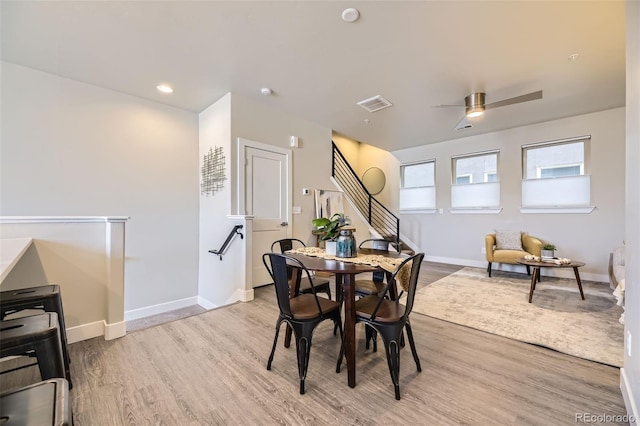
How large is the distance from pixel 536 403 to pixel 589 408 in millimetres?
281

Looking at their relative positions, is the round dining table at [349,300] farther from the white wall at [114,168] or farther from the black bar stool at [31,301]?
the white wall at [114,168]

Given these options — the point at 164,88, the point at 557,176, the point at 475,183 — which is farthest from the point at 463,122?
the point at 164,88

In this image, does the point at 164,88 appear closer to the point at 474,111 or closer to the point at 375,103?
the point at 375,103

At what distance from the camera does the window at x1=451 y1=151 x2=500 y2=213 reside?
5426 mm

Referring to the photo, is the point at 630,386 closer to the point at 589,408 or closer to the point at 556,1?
the point at 589,408

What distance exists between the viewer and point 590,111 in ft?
14.1

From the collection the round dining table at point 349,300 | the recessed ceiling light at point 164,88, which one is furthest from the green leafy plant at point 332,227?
the recessed ceiling light at point 164,88

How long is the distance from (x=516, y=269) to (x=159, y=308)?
643 centimetres

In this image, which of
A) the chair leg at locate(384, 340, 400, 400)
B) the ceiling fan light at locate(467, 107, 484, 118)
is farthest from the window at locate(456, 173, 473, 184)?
the chair leg at locate(384, 340, 400, 400)

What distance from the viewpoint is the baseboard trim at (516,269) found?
14.4ft

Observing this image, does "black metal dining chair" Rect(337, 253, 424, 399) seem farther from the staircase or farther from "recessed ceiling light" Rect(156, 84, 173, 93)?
the staircase

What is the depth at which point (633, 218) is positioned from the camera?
1.43 metres

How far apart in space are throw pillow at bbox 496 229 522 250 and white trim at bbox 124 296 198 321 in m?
5.66

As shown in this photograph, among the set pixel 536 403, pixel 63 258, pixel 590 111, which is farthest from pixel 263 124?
pixel 590 111
